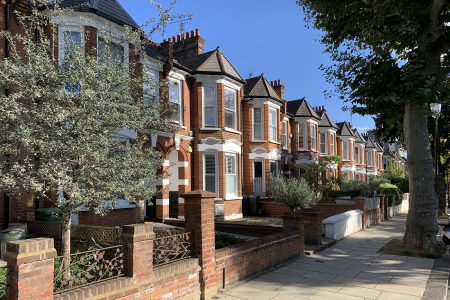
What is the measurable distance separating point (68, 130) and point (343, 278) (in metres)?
6.04

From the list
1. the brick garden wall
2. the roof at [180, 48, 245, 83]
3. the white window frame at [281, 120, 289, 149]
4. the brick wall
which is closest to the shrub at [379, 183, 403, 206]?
the white window frame at [281, 120, 289, 149]

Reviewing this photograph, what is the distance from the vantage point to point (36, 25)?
6.06 meters

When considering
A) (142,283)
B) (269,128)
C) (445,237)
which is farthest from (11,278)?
(269,128)

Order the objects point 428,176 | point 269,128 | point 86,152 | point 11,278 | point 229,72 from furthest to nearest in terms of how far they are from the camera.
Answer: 1. point 269,128
2. point 229,72
3. point 428,176
4. point 86,152
5. point 11,278

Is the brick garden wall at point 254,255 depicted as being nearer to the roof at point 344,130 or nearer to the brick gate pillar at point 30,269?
the brick gate pillar at point 30,269

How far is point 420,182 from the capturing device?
36.1ft

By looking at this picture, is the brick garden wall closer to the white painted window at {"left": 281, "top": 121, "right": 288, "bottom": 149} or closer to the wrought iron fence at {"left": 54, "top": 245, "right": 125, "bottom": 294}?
the wrought iron fence at {"left": 54, "top": 245, "right": 125, "bottom": 294}

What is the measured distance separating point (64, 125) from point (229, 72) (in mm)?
13342

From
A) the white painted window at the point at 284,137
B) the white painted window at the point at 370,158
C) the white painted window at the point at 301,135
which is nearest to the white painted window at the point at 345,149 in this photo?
the white painted window at the point at 301,135

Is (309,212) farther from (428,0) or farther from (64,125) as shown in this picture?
(64,125)

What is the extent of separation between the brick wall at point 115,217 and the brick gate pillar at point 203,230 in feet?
17.8

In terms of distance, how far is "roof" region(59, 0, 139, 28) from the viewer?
1110 centimetres

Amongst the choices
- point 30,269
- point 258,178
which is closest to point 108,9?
point 30,269

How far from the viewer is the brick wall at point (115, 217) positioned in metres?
11.0
